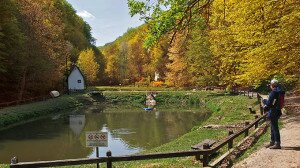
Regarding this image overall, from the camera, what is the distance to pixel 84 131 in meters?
34.2

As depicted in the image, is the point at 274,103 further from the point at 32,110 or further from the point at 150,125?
the point at 32,110

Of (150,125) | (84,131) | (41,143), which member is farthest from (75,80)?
(41,143)

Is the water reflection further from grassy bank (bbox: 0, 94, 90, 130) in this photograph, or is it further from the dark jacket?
the dark jacket

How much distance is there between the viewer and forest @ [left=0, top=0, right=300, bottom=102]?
9.65m

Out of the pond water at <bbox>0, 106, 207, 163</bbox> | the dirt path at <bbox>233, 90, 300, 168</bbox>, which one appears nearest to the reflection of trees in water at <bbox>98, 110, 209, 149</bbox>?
the pond water at <bbox>0, 106, 207, 163</bbox>

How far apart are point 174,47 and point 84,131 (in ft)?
104

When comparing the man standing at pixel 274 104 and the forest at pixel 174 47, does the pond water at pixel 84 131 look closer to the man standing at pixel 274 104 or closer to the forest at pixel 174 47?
the forest at pixel 174 47

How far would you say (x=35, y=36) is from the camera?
161ft

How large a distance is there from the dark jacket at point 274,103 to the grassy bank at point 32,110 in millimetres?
26992

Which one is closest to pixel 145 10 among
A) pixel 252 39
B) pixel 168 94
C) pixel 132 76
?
pixel 252 39

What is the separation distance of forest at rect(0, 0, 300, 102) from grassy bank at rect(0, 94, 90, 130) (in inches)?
153

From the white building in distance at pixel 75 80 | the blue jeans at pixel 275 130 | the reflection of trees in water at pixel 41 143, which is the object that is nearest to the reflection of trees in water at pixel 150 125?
the reflection of trees in water at pixel 41 143

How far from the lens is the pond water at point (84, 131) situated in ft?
81.0

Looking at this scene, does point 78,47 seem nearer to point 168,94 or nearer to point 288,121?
point 168,94
